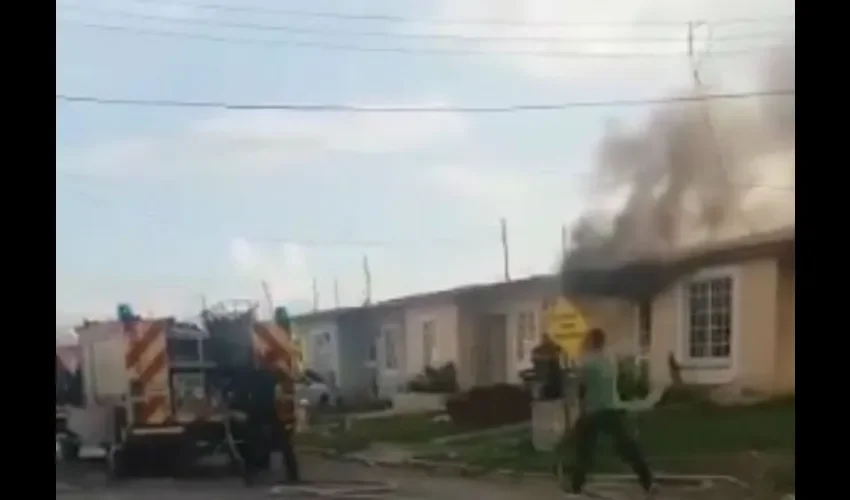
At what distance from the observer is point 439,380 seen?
5.61ft

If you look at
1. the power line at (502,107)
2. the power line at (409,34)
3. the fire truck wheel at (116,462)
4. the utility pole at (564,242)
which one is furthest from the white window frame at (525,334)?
the fire truck wheel at (116,462)

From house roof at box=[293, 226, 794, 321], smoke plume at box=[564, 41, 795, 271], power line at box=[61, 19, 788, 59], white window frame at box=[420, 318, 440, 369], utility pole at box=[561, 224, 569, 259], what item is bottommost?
white window frame at box=[420, 318, 440, 369]

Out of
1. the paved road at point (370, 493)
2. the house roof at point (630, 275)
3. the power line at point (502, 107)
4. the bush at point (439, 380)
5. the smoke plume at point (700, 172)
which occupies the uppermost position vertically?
the power line at point (502, 107)

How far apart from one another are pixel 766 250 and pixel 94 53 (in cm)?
111

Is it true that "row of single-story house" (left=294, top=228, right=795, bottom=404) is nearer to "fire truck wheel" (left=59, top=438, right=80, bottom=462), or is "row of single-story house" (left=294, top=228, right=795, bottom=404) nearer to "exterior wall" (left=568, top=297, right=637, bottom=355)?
"exterior wall" (left=568, top=297, right=637, bottom=355)

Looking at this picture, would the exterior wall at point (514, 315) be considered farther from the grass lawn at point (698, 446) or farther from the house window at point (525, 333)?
the grass lawn at point (698, 446)

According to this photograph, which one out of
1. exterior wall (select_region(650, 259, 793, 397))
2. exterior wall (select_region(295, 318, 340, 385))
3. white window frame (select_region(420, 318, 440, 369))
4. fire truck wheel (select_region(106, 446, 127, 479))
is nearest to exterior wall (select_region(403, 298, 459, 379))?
white window frame (select_region(420, 318, 440, 369))

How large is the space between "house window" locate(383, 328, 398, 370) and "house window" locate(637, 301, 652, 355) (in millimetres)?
392

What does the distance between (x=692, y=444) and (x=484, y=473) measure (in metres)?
0.34

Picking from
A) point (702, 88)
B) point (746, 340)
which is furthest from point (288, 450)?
point (702, 88)

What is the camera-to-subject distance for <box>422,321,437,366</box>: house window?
1.71 meters

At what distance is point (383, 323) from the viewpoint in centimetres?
171

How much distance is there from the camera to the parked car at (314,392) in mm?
1712

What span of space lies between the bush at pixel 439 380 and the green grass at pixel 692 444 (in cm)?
9
